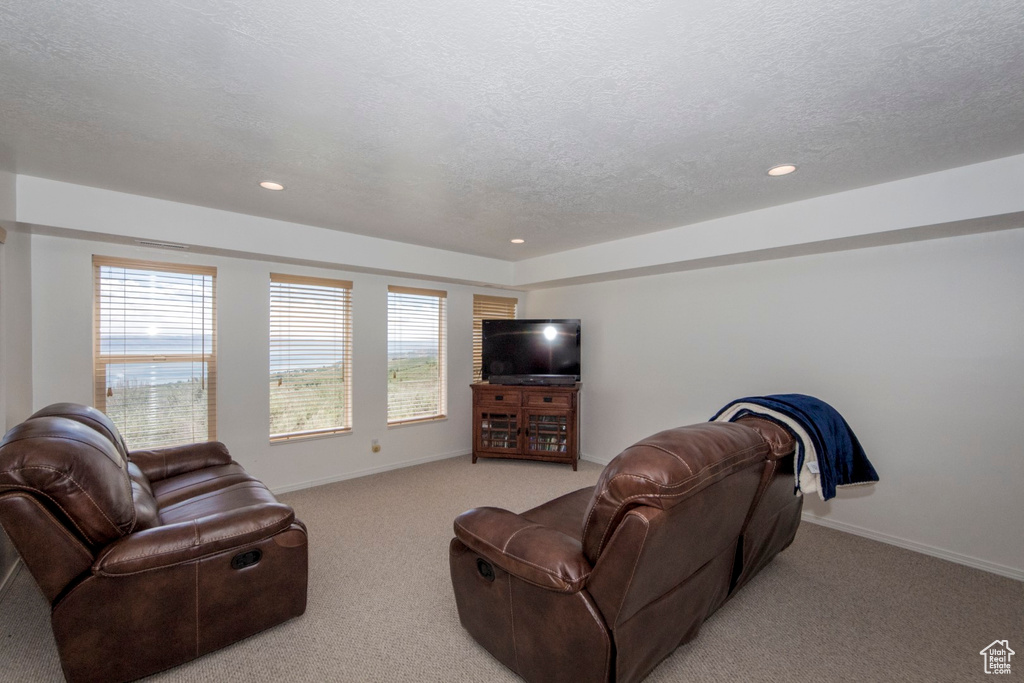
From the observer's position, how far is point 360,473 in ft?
15.1

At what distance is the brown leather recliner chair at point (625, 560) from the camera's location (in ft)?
4.63

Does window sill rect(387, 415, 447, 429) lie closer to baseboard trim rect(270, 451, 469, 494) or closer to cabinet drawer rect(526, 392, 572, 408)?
baseboard trim rect(270, 451, 469, 494)

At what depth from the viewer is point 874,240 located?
2.96 meters

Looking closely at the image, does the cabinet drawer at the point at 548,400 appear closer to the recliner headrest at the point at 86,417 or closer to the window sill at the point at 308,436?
the window sill at the point at 308,436

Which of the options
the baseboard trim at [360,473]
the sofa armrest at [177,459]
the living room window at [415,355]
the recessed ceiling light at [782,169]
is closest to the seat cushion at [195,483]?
the sofa armrest at [177,459]

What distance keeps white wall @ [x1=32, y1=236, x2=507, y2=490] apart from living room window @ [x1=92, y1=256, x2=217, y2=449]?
0.08 metres

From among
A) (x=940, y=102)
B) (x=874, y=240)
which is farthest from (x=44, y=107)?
(x=874, y=240)

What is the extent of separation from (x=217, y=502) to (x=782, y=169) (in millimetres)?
3529

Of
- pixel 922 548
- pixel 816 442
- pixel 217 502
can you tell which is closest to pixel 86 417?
pixel 217 502

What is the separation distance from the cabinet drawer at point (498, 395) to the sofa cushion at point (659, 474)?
11.2 ft

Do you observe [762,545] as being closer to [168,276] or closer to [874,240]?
[874,240]

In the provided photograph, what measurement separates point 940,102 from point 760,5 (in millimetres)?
1108

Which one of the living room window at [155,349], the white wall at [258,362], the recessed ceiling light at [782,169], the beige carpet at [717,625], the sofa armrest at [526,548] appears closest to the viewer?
the sofa armrest at [526,548]

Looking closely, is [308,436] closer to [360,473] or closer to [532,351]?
[360,473]
